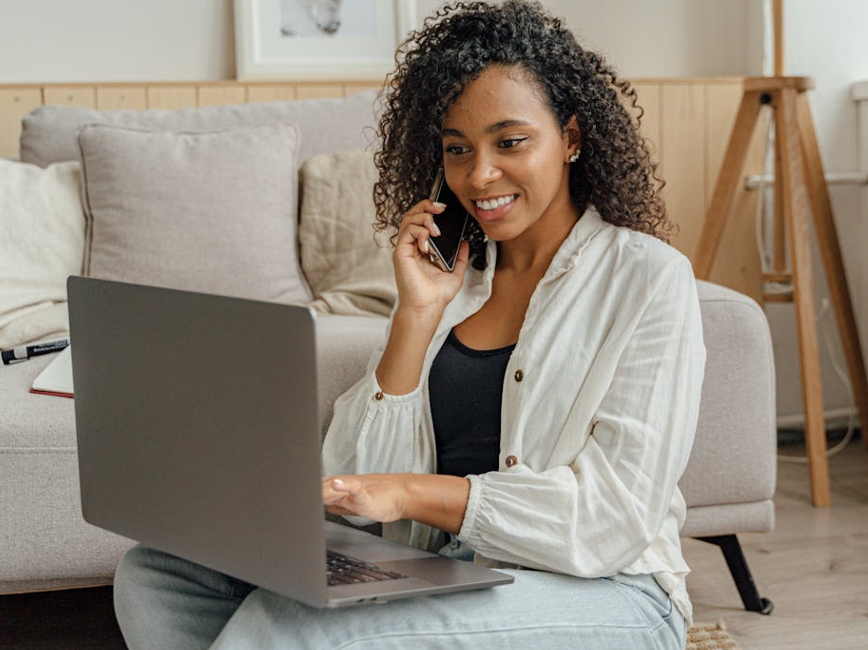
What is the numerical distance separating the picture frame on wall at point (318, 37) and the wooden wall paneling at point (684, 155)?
0.70 meters

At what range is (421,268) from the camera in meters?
1.39

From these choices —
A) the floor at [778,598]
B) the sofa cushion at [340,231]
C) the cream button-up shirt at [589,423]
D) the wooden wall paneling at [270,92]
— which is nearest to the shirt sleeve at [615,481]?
the cream button-up shirt at [589,423]

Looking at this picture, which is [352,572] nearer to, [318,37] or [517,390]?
[517,390]

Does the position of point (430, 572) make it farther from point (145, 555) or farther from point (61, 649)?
point (61, 649)

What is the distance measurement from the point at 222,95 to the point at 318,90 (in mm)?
233

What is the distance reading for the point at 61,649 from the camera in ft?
5.95

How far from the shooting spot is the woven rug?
5.72ft

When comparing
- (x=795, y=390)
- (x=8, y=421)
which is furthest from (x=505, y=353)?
(x=795, y=390)

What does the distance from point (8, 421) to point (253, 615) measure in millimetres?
745

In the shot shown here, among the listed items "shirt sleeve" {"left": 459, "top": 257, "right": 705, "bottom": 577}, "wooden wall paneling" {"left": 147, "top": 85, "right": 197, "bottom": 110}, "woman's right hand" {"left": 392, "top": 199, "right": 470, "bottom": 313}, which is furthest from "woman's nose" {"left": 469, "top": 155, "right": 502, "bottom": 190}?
"wooden wall paneling" {"left": 147, "top": 85, "right": 197, "bottom": 110}

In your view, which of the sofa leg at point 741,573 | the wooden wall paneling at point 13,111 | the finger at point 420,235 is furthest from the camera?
the wooden wall paneling at point 13,111

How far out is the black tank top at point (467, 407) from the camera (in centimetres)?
130

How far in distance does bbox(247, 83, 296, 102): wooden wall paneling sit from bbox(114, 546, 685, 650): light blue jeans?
1.72 metres

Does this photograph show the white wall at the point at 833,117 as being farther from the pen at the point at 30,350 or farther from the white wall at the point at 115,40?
the pen at the point at 30,350
